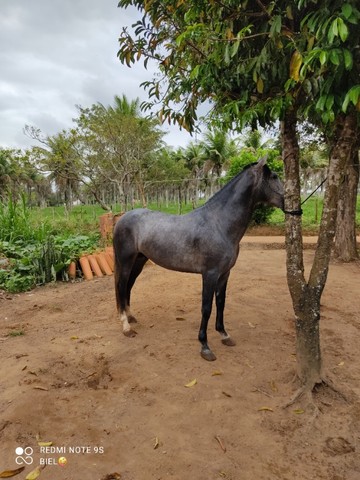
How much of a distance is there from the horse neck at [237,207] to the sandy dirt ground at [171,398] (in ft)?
4.24

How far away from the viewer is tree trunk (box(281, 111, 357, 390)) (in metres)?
2.67

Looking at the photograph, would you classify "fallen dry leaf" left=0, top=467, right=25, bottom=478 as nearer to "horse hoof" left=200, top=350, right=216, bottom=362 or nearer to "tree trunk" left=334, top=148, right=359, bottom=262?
"horse hoof" left=200, top=350, right=216, bottom=362

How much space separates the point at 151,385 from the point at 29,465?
108 centimetres

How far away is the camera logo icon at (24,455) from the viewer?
2030mm

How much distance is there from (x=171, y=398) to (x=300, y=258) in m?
1.60

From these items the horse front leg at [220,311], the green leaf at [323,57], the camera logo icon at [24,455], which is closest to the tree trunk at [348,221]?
the horse front leg at [220,311]

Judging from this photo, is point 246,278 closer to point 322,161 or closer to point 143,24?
point 143,24

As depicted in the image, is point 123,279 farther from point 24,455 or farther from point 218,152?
point 218,152

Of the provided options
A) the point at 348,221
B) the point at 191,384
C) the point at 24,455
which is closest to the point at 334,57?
the point at 191,384

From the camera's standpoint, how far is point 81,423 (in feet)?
7.79

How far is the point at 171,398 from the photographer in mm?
2684

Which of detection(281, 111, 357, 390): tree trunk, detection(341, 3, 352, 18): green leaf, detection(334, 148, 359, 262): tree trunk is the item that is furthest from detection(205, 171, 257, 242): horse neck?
detection(334, 148, 359, 262): tree trunk

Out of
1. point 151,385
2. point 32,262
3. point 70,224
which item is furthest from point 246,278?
point 70,224

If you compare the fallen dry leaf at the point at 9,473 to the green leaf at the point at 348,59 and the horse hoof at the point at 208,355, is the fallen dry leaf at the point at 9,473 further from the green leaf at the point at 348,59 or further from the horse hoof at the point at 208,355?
the green leaf at the point at 348,59
